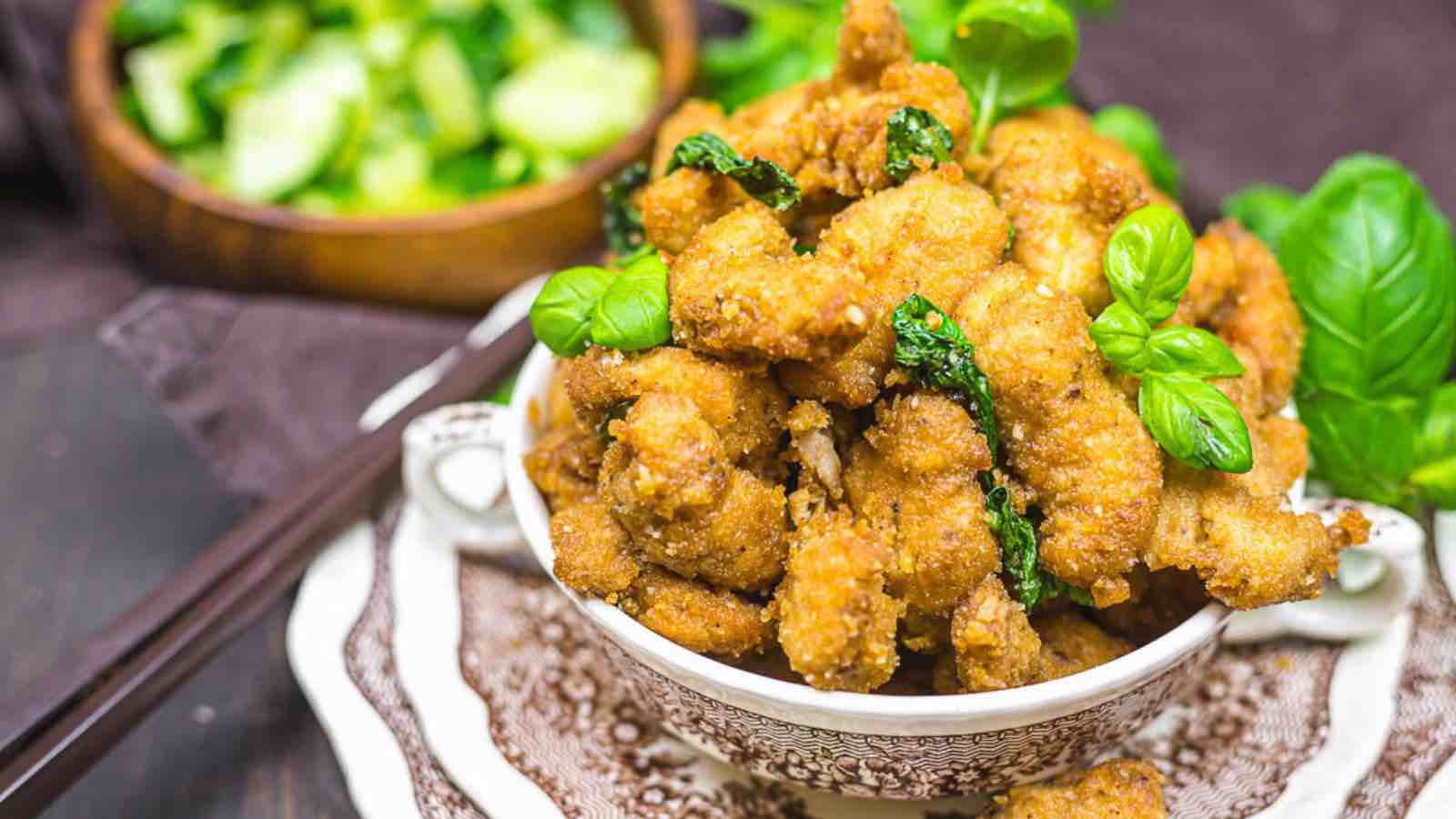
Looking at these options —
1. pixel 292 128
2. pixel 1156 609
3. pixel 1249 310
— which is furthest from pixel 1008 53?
pixel 292 128

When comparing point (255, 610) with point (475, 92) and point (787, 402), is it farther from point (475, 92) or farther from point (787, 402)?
point (475, 92)

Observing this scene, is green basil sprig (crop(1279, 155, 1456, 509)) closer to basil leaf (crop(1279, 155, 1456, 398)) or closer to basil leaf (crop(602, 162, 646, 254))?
basil leaf (crop(1279, 155, 1456, 398))

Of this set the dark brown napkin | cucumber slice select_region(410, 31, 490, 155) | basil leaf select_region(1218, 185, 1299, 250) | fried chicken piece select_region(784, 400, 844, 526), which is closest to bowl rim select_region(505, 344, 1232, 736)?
fried chicken piece select_region(784, 400, 844, 526)

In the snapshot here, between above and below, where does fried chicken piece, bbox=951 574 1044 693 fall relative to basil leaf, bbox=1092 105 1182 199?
below

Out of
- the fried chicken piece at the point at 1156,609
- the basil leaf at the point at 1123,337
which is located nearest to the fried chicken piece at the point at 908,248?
the basil leaf at the point at 1123,337

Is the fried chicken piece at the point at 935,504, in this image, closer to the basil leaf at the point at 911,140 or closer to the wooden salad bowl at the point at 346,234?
the basil leaf at the point at 911,140

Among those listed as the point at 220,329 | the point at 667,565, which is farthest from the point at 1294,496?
the point at 220,329
